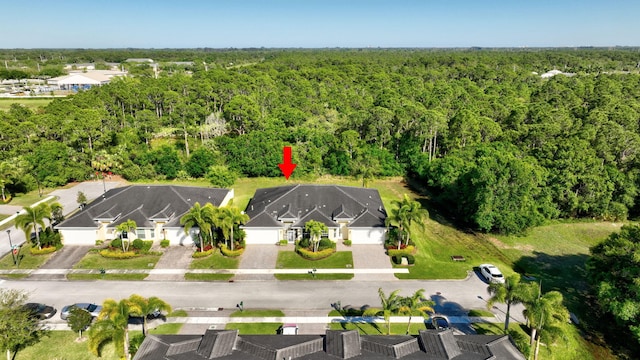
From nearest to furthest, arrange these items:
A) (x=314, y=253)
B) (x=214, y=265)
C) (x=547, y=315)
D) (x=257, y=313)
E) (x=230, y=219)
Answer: (x=547, y=315)
(x=257, y=313)
(x=214, y=265)
(x=230, y=219)
(x=314, y=253)

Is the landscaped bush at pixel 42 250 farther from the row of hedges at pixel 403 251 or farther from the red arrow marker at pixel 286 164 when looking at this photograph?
the row of hedges at pixel 403 251

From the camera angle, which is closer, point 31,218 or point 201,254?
point 31,218

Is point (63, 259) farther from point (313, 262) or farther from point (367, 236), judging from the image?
point (367, 236)

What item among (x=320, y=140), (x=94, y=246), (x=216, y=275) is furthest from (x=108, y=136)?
(x=216, y=275)

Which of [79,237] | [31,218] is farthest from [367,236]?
[31,218]

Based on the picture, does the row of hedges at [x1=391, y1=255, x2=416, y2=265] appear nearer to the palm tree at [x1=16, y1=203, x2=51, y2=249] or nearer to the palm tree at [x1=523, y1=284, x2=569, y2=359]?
the palm tree at [x1=523, y1=284, x2=569, y2=359]

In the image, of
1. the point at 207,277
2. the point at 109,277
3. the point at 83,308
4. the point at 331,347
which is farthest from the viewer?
the point at 207,277
